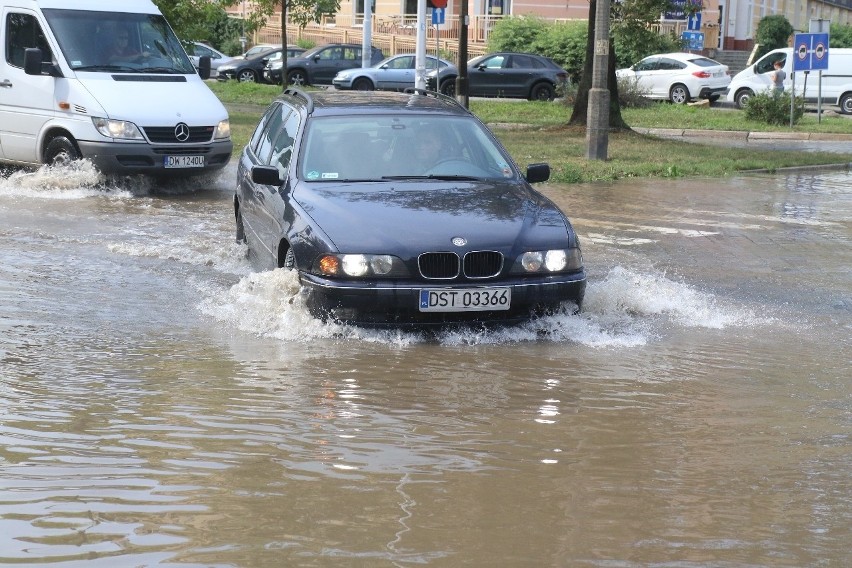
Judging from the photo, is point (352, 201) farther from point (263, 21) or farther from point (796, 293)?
point (263, 21)

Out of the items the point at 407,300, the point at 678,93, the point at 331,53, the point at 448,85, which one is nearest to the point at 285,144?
the point at 407,300

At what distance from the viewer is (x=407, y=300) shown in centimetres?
759

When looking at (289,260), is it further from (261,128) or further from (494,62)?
(494,62)

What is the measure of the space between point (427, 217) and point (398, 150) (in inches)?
49.3

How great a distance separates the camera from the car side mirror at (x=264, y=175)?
8.73m

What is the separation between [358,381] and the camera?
683 centimetres

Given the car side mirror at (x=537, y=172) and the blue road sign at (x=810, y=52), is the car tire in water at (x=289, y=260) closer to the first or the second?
the car side mirror at (x=537, y=172)

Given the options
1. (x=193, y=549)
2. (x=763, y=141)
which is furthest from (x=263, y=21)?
(x=193, y=549)

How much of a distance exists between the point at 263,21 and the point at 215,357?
33475 millimetres

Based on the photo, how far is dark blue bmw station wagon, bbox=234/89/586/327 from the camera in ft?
25.0

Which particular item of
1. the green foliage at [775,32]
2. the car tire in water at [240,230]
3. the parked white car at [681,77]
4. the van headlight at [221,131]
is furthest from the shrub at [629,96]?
the green foliage at [775,32]

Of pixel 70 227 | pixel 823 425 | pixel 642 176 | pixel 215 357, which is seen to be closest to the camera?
pixel 823 425

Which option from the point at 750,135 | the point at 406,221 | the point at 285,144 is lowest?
the point at 750,135

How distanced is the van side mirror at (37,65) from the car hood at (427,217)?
7569mm
